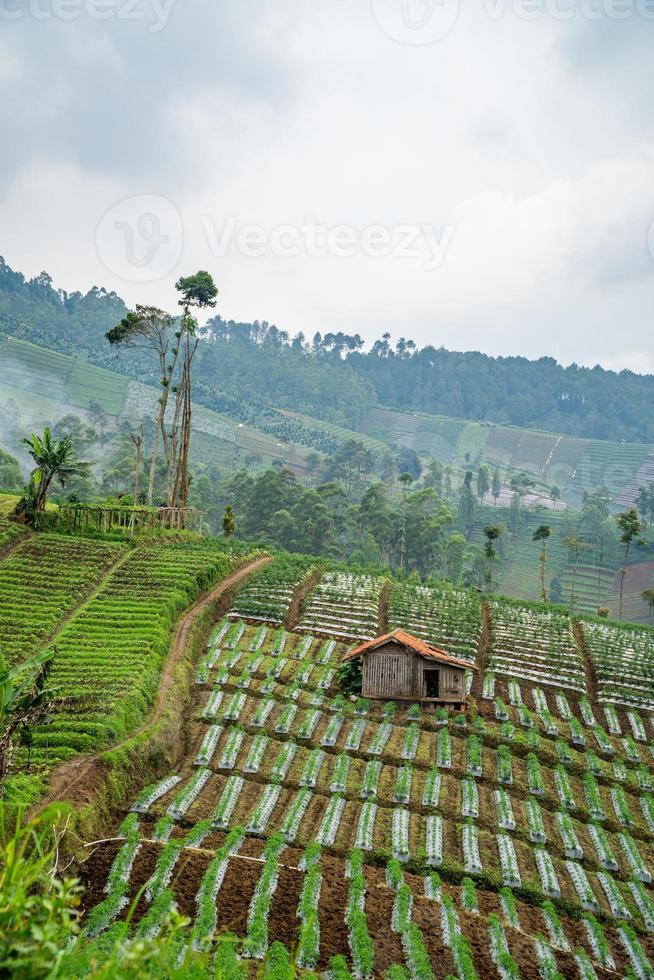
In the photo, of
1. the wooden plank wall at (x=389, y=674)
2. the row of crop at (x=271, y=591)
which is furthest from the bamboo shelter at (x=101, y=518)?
the wooden plank wall at (x=389, y=674)

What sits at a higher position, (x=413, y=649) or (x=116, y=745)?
(x=413, y=649)

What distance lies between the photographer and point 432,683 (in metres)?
27.9

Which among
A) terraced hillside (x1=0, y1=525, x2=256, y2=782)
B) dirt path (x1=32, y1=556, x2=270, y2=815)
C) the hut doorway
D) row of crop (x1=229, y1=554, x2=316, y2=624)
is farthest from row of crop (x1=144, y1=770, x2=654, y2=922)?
row of crop (x1=229, y1=554, x2=316, y2=624)

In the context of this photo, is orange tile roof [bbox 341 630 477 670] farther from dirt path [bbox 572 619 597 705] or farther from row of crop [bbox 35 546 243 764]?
row of crop [bbox 35 546 243 764]

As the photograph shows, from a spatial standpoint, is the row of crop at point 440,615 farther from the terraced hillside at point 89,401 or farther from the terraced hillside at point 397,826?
the terraced hillside at point 89,401

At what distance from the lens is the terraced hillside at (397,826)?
14.4 m

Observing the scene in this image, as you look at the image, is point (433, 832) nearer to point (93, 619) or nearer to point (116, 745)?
point (116, 745)

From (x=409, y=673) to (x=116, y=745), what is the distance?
11.3 meters

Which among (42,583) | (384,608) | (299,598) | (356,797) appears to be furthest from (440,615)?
(42,583)

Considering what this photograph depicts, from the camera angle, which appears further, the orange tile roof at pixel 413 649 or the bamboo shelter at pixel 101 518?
the bamboo shelter at pixel 101 518

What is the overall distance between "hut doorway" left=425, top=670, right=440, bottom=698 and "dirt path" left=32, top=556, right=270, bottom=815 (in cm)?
906

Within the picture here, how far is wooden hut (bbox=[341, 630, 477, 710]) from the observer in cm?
2753

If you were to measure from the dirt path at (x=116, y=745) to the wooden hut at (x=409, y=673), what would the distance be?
22.8 ft

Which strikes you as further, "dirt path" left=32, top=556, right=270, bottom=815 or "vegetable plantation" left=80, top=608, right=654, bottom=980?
"dirt path" left=32, top=556, right=270, bottom=815
